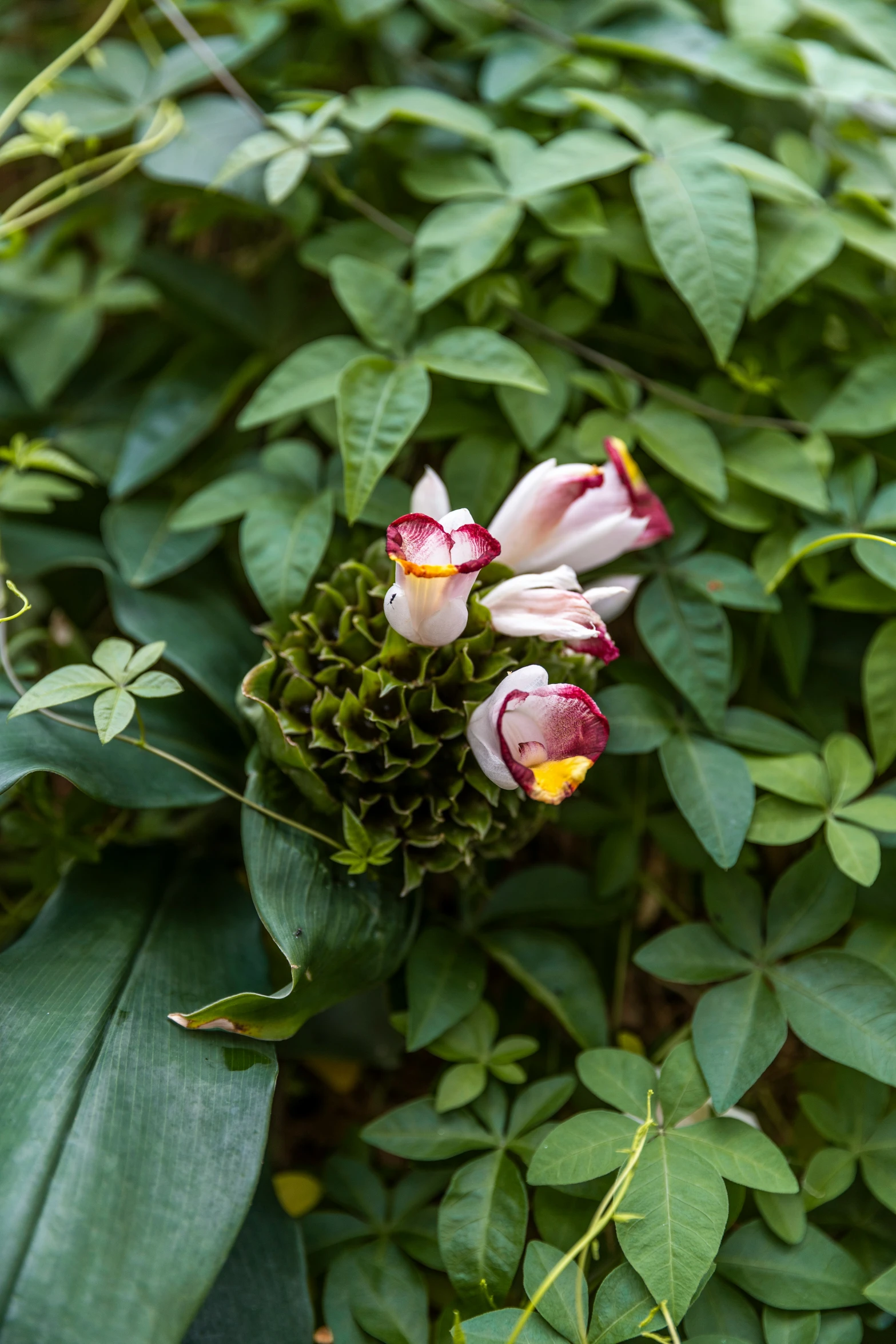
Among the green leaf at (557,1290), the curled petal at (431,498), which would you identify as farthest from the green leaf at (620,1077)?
the curled petal at (431,498)

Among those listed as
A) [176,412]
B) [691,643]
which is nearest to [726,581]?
[691,643]

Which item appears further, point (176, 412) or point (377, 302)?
point (176, 412)

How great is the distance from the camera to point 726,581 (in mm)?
810

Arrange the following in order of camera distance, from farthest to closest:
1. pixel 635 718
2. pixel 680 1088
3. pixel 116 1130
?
pixel 635 718
pixel 680 1088
pixel 116 1130

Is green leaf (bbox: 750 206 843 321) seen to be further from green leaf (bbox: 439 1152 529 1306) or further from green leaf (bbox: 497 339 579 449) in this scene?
green leaf (bbox: 439 1152 529 1306)

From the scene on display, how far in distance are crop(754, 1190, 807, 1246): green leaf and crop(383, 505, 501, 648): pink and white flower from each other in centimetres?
45

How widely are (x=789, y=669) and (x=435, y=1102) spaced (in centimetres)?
47

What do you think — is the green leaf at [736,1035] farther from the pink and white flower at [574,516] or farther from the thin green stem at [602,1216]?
the pink and white flower at [574,516]

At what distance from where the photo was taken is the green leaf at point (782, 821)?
28.6 inches

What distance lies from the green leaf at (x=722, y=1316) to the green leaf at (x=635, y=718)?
0.38 metres

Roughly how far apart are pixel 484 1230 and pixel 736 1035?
219 millimetres

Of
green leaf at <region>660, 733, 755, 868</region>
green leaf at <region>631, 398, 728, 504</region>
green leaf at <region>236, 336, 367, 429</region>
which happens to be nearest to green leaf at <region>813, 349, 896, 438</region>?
green leaf at <region>631, 398, 728, 504</region>

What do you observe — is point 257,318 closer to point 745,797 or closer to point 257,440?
point 257,440

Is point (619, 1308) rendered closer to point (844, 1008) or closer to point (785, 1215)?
point (785, 1215)
